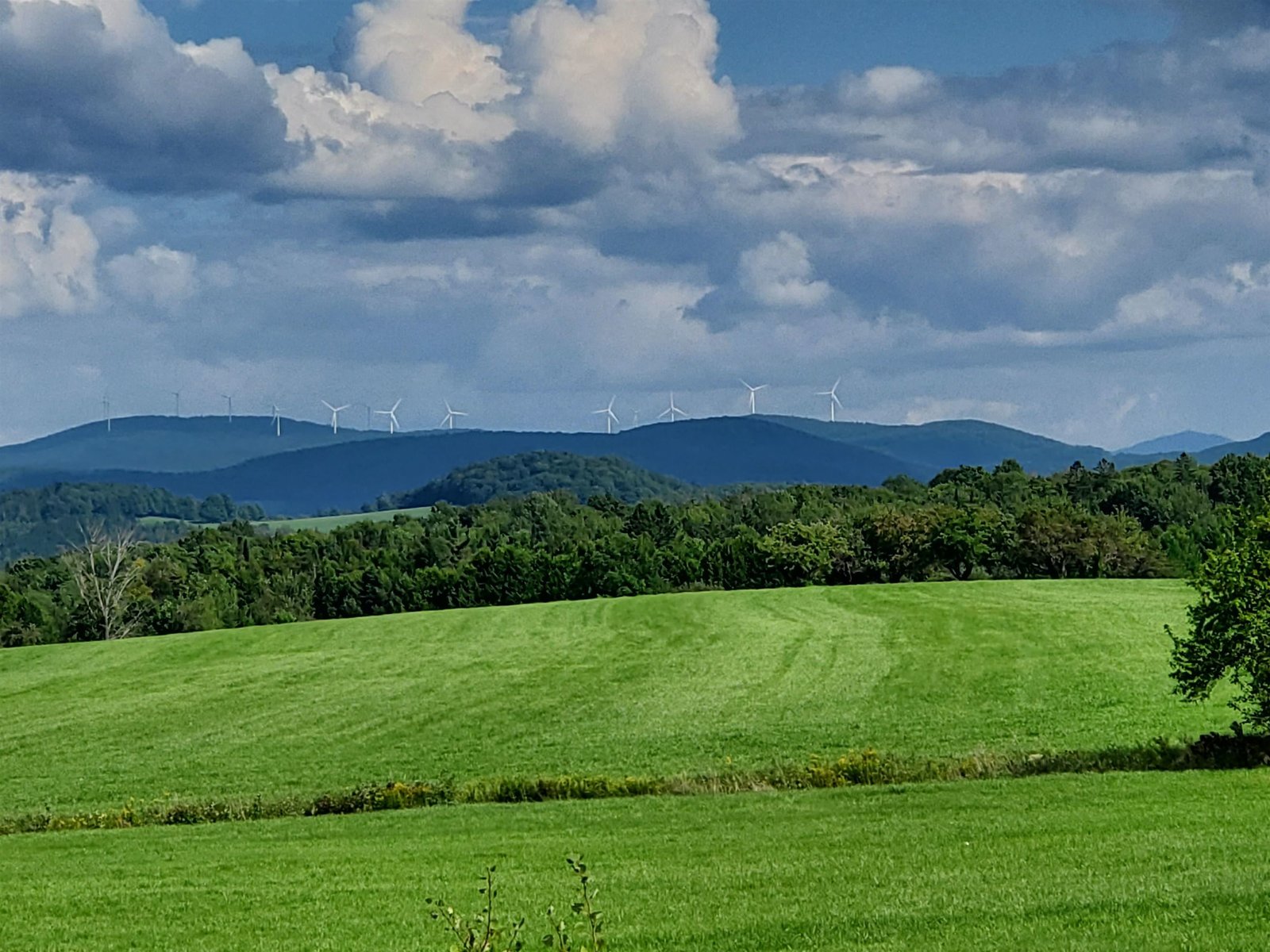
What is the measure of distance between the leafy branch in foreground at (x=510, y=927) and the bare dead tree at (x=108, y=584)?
10561 cm

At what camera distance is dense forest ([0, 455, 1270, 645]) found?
124m

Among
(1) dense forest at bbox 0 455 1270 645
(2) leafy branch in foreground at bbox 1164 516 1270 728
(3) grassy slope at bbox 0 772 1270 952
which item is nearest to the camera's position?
(3) grassy slope at bbox 0 772 1270 952

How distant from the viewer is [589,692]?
200ft

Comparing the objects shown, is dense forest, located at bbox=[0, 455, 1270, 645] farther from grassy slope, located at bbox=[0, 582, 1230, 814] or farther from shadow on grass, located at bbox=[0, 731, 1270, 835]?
shadow on grass, located at bbox=[0, 731, 1270, 835]

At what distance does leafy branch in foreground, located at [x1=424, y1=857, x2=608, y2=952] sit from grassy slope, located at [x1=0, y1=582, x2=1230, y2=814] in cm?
2402

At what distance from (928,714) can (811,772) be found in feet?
66.7

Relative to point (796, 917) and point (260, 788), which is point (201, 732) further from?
point (796, 917)

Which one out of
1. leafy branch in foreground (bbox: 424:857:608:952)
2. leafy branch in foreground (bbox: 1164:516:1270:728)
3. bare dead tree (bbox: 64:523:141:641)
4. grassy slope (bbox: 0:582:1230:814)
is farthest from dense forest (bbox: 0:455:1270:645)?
leafy branch in foreground (bbox: 424:857:608:952)

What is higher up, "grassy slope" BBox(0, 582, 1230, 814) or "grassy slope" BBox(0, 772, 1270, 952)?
"grassy slope" BBox(0, 772, 1270, 952)

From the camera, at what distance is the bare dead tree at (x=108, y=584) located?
120125mm

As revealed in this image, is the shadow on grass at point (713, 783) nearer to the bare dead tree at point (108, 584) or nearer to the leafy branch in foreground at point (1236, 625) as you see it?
the leafy branch in foreground at point (1236, 625)

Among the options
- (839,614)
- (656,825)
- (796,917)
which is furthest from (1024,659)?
(796,917)

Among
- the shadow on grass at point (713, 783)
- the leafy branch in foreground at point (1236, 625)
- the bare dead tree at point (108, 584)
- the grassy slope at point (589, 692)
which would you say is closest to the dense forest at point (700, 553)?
A: the bare dead tree at point (108, 584)

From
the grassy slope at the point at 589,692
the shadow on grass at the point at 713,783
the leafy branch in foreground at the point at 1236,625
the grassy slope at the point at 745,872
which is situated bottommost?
the grassy slope at the point at 589,692
